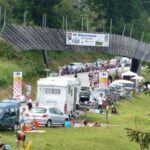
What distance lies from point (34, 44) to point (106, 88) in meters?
10.3

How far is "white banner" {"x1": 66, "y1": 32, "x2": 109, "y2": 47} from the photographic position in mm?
76750

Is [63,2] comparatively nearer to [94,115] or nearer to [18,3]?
[18,3]

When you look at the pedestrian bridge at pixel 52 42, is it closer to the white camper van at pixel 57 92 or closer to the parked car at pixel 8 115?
the white camper van at pixel 57 92

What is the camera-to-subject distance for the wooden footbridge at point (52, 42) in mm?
69125

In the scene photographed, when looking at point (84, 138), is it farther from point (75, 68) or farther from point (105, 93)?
point (75, 68)

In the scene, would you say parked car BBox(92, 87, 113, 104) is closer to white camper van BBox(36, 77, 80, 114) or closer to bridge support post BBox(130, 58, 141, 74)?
white camper van BBox(36, 77, 80, 114)

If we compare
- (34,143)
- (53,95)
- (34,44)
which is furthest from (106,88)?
(34,143)

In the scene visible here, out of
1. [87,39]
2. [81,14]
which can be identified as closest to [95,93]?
[87,39]

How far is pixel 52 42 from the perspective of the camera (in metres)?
75.1

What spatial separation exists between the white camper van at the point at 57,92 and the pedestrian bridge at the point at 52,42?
2283 cm

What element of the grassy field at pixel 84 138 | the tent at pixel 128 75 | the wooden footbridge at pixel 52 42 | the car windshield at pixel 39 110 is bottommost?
the grassy field at pixel 84 138

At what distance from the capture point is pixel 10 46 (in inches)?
2719

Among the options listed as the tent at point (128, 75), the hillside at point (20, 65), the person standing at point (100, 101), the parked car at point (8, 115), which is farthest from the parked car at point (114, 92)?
the parked car at point (8, 115)

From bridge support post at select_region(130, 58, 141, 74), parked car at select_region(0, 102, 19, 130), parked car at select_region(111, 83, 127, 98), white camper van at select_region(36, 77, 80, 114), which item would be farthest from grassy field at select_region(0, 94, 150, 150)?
bridge support post at select_region(130, 58, 141, 74)
